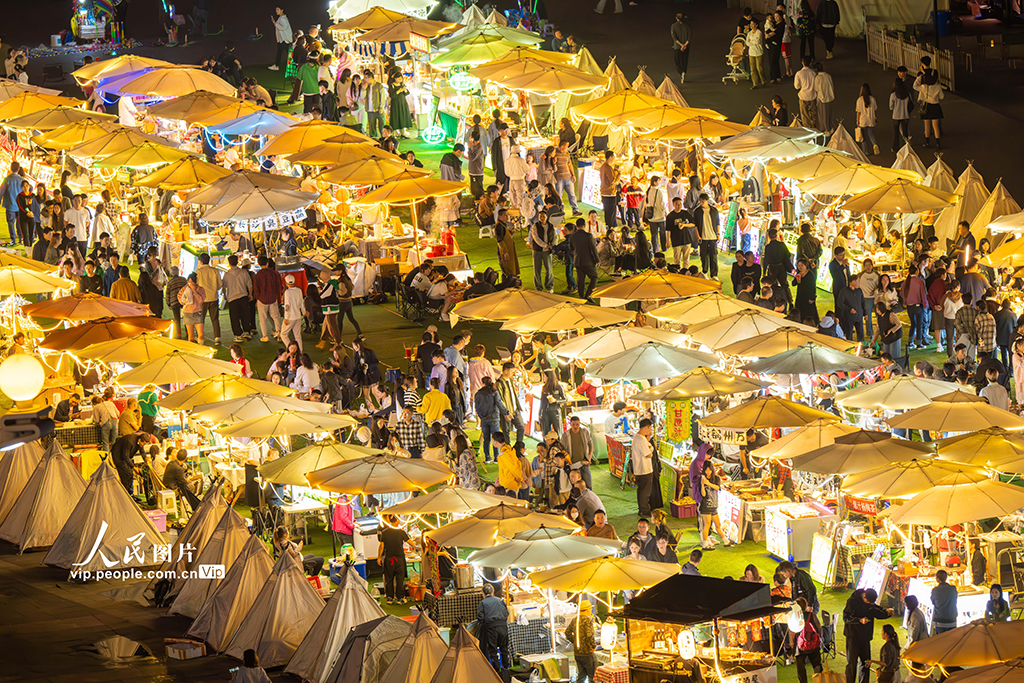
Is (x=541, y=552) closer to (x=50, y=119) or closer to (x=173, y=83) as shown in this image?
(x=50, y=119)

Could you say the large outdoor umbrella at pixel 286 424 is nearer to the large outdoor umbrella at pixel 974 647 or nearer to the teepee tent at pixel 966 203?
the large outdoor umbrella at pixel 974 647

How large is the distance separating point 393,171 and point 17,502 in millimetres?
9864

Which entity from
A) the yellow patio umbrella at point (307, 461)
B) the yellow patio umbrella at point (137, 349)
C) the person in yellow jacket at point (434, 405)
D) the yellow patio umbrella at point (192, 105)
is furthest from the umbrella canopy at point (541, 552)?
the yellow patio umbrella at point (192, 105)

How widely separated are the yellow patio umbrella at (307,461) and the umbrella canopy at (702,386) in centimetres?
395

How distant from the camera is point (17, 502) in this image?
21.1 meters

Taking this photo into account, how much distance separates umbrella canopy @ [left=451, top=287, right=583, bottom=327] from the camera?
78.0 ft

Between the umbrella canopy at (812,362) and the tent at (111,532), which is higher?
the umbrella canopy at (812,362)

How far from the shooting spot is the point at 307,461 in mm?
19047

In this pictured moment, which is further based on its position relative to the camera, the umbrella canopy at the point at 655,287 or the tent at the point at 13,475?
the umbrella canopy at the point at 655,287

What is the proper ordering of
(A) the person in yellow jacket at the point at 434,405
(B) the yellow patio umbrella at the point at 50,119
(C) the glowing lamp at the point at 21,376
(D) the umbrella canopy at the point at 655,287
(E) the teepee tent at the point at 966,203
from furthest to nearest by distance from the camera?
(B) the yellow patio umbrella at the point at 50,119 < (E) the teepee tent at the point at 966,203 < (D) the umbrella canopy at the point at 655,287 < (A) the person in yellow jacket at the point at 434,405 < (C) the glowing lamp at the point at 21,376

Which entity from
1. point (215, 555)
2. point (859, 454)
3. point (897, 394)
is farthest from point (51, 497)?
point (897, 394)

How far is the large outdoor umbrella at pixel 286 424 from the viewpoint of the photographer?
19344 mm

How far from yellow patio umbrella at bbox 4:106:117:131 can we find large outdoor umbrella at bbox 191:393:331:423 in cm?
1387

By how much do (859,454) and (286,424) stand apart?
23.4 ft
